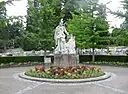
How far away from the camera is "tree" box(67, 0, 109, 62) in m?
26.1

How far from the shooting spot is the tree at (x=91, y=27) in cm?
2608

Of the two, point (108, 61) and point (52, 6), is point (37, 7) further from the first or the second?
point (108, 61)

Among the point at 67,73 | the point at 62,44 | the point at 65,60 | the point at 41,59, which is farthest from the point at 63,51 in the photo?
the point at 41,59

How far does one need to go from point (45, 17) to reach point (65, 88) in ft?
51.1

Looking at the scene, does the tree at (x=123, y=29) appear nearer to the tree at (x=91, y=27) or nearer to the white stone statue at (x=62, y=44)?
the tree at (x=91, y=27)

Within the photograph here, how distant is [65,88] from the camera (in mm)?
12438

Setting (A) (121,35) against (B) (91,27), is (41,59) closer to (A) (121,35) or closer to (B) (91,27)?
(B) (91,27)

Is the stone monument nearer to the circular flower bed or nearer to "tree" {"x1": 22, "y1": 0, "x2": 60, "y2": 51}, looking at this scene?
the circular flower bed

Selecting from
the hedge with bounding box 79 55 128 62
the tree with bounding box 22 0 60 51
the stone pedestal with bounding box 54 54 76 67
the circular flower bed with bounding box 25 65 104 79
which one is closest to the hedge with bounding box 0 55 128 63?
the hedge with bounding box 79 55 128 62

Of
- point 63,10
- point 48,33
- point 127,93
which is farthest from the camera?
point 63,10

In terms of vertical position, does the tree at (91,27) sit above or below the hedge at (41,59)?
above

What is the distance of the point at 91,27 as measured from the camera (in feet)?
86.4

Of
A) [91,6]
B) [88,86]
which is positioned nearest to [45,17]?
[91,6]

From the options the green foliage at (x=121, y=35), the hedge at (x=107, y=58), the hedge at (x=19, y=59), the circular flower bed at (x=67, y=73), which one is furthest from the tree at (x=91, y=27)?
the circular flower bed at (x=67, y=73)
